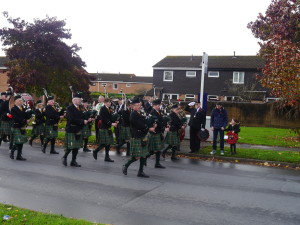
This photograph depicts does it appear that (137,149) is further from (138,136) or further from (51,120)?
(51,120)

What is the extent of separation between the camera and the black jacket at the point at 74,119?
948 cm

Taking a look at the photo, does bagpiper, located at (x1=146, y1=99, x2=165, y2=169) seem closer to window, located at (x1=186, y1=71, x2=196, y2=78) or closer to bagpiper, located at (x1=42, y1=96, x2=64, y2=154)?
bagpiper, located at (x1=42, y1=96, x2=64, y2=154)

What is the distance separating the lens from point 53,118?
1187 centimetres

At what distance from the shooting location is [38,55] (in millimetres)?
20281

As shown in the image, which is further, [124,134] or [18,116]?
[124,134]

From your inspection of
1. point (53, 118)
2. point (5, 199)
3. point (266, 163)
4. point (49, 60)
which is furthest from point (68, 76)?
point (5, 199)

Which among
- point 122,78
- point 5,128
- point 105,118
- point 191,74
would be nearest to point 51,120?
point 5,128

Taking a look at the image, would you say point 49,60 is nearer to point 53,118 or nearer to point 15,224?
point 53,118

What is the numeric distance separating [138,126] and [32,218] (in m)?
3.89

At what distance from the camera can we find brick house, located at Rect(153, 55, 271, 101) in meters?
34.4

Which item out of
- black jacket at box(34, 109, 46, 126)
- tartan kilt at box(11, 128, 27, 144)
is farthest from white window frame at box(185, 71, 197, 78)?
tartan kilt at box(11, 128, 27, 144)

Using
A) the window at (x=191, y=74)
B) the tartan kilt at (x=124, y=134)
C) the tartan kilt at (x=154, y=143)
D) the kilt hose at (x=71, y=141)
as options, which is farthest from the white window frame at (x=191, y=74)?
the kilt hose at (x=71, y=141)

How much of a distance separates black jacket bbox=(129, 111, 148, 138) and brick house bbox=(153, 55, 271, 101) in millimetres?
25718

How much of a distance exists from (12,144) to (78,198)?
515 centimetres
